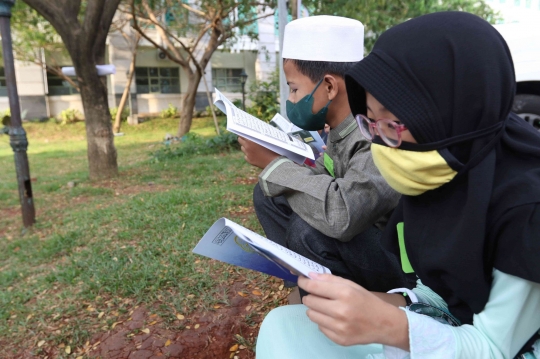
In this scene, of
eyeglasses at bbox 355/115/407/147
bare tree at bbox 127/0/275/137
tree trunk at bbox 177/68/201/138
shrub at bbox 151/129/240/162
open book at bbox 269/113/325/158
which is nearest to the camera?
eyeglasses at bbox 355/115/407/147

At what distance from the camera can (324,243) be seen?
1.68 m

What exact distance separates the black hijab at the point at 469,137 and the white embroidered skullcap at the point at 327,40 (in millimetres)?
846

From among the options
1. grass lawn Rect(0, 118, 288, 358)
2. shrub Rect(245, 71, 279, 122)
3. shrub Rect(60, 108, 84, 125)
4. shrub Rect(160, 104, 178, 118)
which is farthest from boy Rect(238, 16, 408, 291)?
shrub Rect(160, 104, 178, 118)

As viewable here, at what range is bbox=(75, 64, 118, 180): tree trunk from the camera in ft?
19.0

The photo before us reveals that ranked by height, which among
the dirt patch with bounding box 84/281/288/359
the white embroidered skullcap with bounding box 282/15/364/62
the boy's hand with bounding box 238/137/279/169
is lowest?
the dirt patch with bounding box 84/281/288/359

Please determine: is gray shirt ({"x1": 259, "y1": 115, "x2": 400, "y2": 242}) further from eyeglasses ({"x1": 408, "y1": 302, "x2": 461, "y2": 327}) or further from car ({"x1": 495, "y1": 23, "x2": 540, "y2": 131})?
car ({"x1": 495, "y1": 23, "x2": 540, "y2": 131})

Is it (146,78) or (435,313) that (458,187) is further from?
(146,78)

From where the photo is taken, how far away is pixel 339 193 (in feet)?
4.98

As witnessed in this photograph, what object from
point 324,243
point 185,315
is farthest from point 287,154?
point 185,315

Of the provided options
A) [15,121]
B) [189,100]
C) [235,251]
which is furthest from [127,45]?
[235,251]

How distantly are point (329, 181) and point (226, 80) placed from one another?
65.4 ft

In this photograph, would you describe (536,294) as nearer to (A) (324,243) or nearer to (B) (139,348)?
(A) (324,243)

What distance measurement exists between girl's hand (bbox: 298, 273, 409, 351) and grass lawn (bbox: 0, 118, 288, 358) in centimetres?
132

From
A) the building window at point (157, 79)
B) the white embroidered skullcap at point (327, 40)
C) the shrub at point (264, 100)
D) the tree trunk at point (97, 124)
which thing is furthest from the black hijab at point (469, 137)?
the building window at point (157, 79)
